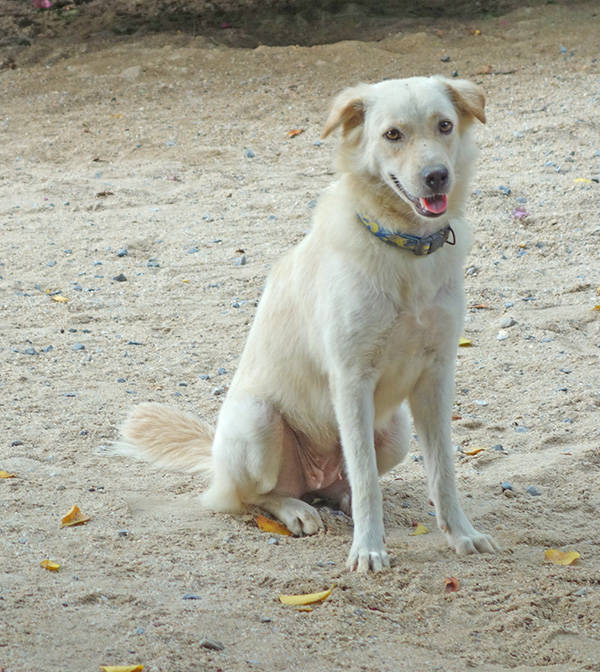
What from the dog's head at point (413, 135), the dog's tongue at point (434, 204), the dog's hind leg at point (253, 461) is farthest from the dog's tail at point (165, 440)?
the dog's tongue at point (434, 204)

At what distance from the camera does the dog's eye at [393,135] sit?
3043 mm

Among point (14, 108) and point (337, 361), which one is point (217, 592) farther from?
point (14, 108)

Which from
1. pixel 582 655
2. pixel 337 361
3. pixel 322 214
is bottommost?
pixel 582 655

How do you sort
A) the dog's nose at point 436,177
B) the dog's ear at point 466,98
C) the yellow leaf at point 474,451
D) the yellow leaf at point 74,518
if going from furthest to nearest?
the yellow leaf at point 474,451, the yellow leaf at point 74,518, the dog's ear at point 466,98, the dog's nose at point 436,177

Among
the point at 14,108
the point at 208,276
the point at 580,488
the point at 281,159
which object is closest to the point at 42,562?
the point at 580,488

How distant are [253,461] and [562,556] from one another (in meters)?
1.12

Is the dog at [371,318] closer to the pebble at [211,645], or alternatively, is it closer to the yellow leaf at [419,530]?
the yellow leaf at [419,530]

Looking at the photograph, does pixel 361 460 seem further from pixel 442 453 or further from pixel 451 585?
pixel 451 585

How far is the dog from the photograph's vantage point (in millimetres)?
3064

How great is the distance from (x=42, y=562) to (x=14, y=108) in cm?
747

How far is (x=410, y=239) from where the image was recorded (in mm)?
3125

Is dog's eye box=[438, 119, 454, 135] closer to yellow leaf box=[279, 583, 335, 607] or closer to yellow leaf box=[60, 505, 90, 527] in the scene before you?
yellow leaf box=[279, 583, 335, 607]

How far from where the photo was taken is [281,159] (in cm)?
802

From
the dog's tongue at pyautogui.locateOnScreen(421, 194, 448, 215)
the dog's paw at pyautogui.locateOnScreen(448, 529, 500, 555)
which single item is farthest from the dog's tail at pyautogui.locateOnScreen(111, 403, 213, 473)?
the dog's tongue at pyautogui.locateOnScreen(421, 194, 448, 215)
